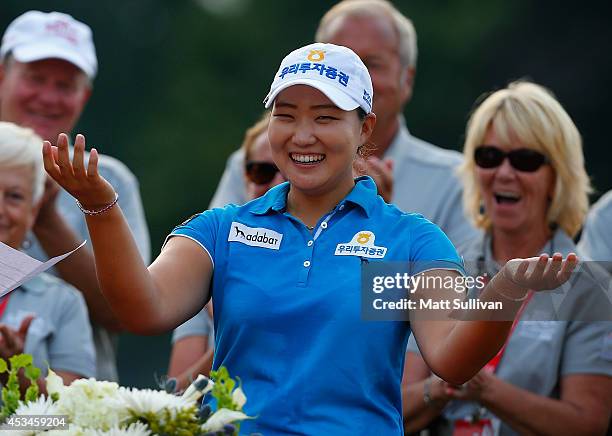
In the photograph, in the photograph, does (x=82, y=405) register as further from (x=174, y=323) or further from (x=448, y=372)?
(x=448, y=372)

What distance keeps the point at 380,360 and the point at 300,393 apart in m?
0.25

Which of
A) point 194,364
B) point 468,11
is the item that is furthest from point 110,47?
point 194,364

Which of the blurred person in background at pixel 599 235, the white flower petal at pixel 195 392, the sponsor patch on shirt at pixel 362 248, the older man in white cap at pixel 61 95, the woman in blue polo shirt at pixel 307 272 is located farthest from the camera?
the older man in white cap at pixel 61 95

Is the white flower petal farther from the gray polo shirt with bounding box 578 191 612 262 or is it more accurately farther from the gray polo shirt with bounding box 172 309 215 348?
the gray polo shirt with bounding box 578 191 612 262

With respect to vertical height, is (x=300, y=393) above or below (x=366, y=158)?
below

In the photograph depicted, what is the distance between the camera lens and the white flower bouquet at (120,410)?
124 inches

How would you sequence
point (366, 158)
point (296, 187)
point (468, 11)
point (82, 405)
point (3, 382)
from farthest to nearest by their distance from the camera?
point (468, 11)
point (3, 382)
point (366, 158)
point (296, 187)
point (82, 405)

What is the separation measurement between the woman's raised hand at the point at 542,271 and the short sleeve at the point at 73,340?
278cm

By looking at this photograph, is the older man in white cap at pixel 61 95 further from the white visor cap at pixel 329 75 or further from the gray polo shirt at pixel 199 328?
the white visor cap at pixel 329 75

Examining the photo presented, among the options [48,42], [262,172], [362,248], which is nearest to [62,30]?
[48,42]

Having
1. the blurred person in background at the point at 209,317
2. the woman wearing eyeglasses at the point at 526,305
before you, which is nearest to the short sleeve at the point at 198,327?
the blurred person in background at the point at 209,317

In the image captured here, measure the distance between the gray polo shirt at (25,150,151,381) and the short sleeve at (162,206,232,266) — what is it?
235 centimetres

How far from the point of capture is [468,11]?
1998cm

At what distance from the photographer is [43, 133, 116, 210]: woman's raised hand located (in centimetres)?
355
